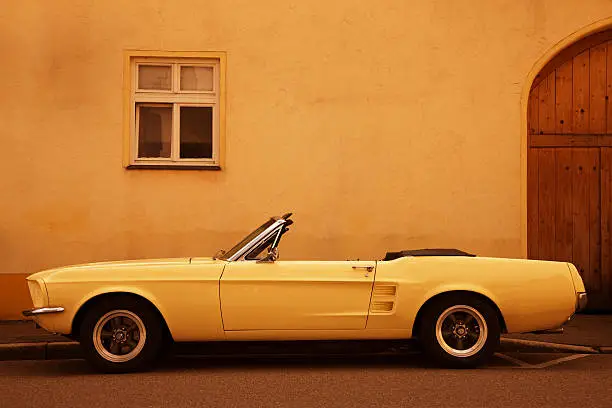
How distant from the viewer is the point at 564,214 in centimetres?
1172

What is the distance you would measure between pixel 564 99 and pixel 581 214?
143 cm

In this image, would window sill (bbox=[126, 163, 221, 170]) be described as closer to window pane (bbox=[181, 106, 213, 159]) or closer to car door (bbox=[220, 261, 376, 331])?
window pane (bbox=[181, 106, 213, 159])

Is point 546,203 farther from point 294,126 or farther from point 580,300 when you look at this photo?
point 580,300

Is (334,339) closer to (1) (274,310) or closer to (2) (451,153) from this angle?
(1) (274,310)

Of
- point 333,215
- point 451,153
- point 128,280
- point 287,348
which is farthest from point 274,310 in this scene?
point 451,153

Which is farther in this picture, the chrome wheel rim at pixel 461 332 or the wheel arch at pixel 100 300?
the chrome wheel rim at pixel 461 332

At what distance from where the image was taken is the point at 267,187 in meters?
11.2

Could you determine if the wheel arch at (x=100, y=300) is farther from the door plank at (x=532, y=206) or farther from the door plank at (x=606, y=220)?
the door plank at (x=606, y=220)

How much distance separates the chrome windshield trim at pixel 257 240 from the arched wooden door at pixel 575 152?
4.78 metres

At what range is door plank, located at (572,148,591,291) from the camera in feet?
38.4

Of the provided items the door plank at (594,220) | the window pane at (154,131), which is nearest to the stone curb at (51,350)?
the door plank at (594,220)

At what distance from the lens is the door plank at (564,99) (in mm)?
11703

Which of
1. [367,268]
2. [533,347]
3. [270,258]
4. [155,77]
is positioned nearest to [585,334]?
[533,347]

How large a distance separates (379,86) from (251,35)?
1.62 meters
